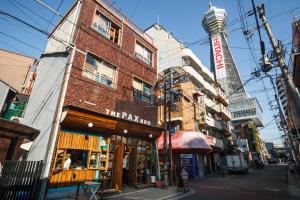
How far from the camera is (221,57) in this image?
3278 inches

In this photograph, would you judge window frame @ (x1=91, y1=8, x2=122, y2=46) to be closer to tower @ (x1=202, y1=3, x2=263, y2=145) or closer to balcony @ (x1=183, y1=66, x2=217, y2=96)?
balcony @ (x1=183, y1=66, x2=217, y2=96)

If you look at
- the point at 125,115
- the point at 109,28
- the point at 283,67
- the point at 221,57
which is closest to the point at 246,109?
the point at 221,57

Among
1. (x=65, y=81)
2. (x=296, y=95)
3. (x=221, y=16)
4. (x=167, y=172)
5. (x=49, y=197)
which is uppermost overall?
(x=221, y=16)

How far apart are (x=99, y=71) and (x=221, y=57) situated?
82.5 metres

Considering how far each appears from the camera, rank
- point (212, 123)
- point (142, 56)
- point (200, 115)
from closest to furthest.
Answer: point (142, 56), point (200, 115), point (212, 123)

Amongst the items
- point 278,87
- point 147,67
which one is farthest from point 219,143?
point 147,67

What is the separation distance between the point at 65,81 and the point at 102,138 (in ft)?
14.0

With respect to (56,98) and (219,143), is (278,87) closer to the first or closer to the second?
(219,143)

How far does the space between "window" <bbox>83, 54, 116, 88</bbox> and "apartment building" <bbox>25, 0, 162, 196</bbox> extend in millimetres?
27

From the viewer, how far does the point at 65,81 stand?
32.8 ft

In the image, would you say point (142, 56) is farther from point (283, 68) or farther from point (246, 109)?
point (246, 109)

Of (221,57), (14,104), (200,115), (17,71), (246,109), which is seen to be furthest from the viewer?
(246,109)

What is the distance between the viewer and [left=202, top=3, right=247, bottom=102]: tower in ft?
274

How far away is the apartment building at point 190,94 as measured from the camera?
26.6m
